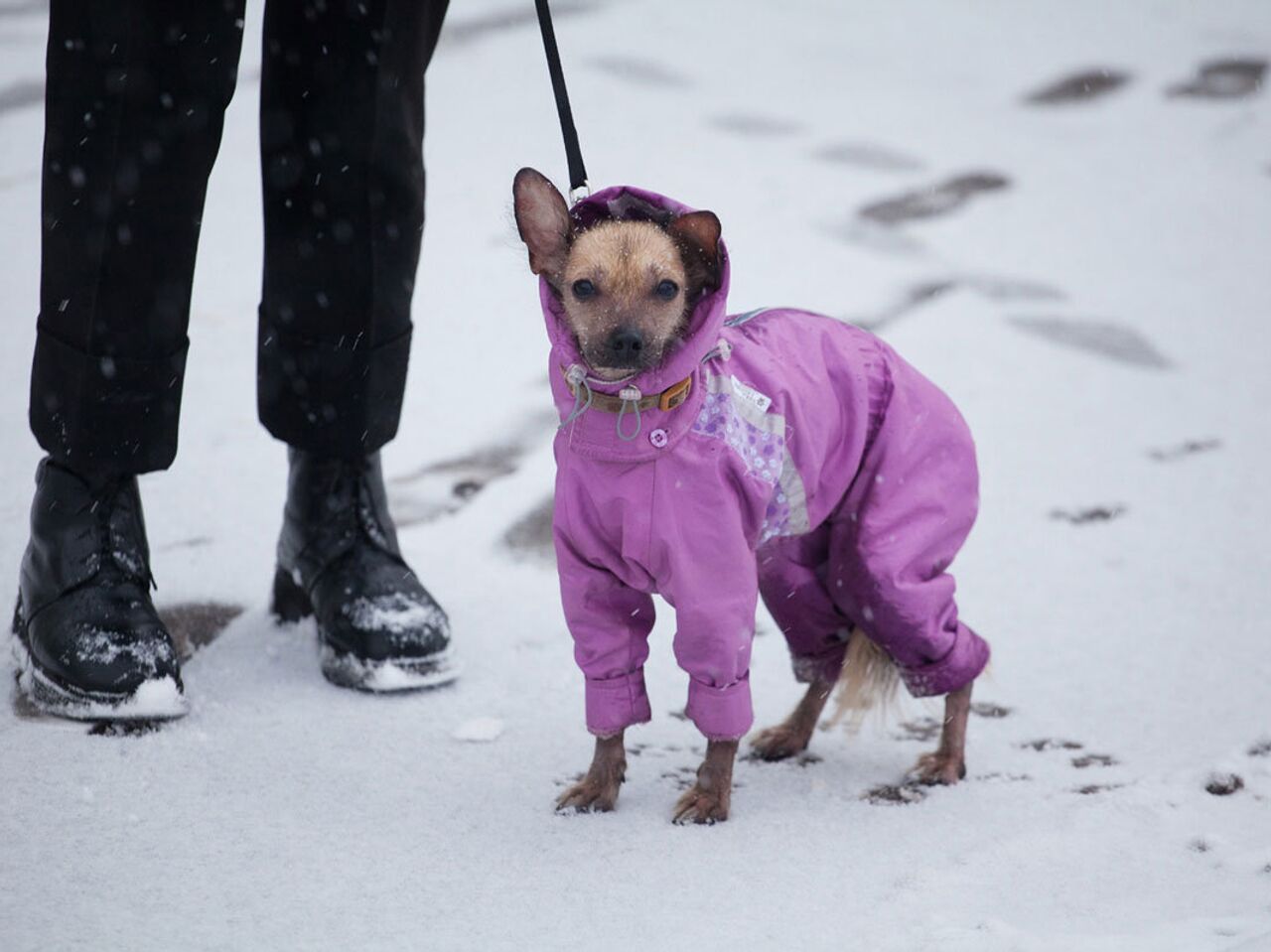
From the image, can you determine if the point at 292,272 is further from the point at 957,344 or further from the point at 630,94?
the point at 630,94

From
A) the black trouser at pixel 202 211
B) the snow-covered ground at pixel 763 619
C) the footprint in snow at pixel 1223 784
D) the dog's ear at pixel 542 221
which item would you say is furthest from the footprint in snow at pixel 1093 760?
the black trouser at pixel 202 211

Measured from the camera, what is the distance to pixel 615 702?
2.21m

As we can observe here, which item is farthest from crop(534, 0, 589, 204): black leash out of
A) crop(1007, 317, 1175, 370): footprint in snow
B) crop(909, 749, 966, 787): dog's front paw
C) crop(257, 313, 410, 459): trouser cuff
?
crop(1007, 317, 1175, 370): footprint in snow

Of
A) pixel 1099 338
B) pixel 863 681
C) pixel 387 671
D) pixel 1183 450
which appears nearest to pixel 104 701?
pixel 387 671

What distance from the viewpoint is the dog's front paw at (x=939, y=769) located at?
2.43m

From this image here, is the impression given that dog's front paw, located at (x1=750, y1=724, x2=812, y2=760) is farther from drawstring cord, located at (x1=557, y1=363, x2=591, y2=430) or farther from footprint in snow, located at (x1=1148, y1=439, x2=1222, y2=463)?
footprint in snow, located at (x1=1148, y1=439, x2=1222, y2=463)

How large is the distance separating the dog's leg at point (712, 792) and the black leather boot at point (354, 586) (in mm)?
617

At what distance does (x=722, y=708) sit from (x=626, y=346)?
58cm

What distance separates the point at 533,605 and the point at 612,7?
5.38 metres

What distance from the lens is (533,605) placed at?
3074mm

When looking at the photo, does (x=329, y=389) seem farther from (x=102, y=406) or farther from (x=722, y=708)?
(x=722, y=708)

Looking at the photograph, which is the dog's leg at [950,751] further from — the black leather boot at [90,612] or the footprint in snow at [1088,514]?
the black leather boot at [90,612]

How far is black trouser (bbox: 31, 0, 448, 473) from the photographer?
7.62 feet

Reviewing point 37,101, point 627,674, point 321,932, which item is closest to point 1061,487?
point 627,674
